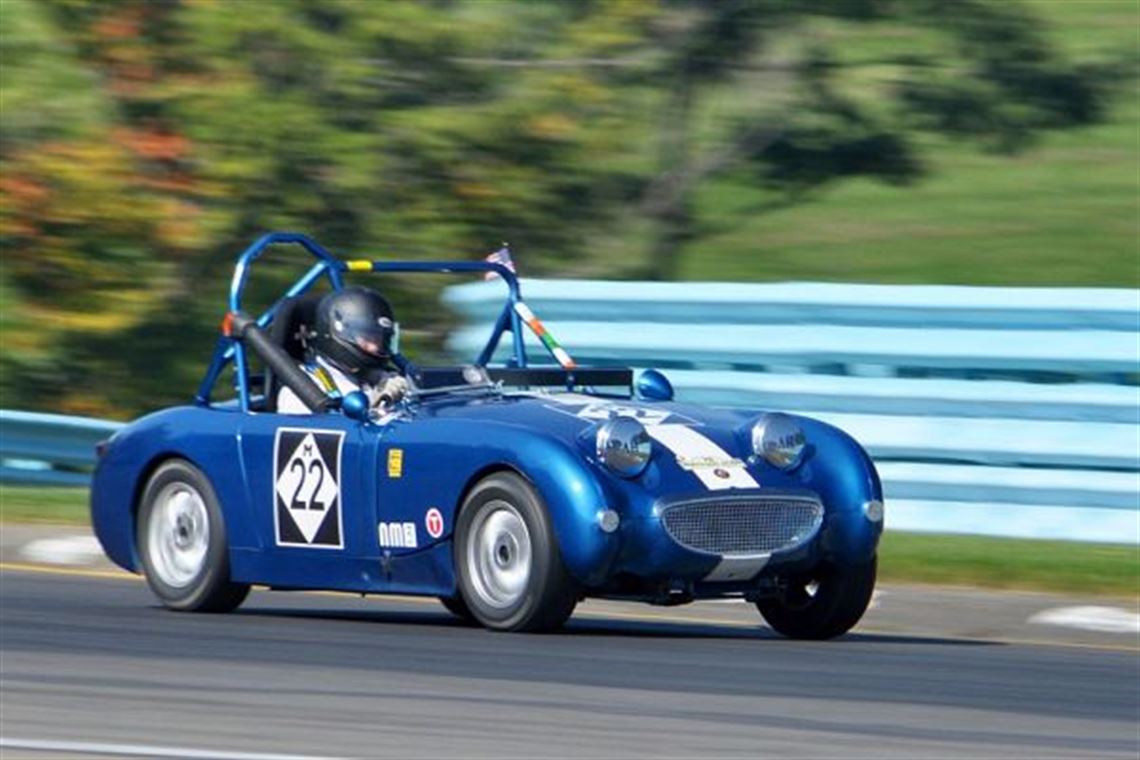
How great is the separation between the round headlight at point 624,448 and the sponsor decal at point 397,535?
88 cm

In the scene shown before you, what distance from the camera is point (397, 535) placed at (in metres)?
9.98

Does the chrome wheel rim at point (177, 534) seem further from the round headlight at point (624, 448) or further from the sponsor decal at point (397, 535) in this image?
the round headlight at point (624, 448)

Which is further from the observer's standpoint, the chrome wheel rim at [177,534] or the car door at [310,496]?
the chrome wheel rim at [177,534]

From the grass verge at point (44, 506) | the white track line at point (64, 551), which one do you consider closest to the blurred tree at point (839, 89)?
the grass verge at point (44, 506)

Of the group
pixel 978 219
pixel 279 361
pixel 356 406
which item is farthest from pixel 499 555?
pixel 978 219

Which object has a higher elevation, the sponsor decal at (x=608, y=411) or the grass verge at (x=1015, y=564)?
the sponsor decal at (x=608, y=411)

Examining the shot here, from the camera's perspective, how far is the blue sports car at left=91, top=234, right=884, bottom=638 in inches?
370

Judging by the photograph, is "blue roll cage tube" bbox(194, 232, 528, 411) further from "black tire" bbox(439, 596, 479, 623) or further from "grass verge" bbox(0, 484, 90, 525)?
"grass verge" bbox(0, 484, 90, 525)

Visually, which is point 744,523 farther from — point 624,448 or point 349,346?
point 349,346

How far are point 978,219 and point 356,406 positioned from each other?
40.0ft

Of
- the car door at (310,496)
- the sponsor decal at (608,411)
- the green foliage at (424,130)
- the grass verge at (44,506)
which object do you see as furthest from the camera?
the green foliage at (424,130)

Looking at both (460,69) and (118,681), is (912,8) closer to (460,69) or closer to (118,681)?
(460,69)

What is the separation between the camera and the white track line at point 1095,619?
10250 millimetres

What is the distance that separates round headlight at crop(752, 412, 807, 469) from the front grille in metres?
0.15
